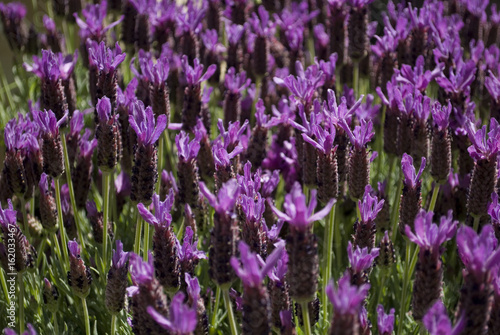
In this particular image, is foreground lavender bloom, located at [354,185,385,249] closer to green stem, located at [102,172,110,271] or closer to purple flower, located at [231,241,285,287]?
purple flower, located at [231,241,285,287]

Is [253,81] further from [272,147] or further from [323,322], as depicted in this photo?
→ [323,322]

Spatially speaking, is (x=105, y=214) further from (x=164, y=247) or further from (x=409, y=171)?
(x=409, y=171)

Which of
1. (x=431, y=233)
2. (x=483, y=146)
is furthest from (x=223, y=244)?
(x=483, y=146)

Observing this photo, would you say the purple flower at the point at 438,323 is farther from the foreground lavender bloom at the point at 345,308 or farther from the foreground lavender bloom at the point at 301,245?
the foreground lavender bloom at the point at 301,245

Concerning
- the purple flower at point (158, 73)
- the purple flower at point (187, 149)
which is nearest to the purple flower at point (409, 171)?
the purple flower at point (187, 149)

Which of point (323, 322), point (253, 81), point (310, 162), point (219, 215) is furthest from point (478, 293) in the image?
point (253, 81)

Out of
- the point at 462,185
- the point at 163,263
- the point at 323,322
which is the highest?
the point at 163,263

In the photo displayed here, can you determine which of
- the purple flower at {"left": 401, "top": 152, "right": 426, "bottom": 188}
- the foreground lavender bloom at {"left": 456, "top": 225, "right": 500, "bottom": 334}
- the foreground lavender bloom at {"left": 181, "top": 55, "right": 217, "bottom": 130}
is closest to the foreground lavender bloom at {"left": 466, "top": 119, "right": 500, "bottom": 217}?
the purple flower at {"left": 401, "top": 152, "right": 426, "bottom": 188}

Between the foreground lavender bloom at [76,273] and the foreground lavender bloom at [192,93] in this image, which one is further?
the foreground lavender bloom at [192,93]
